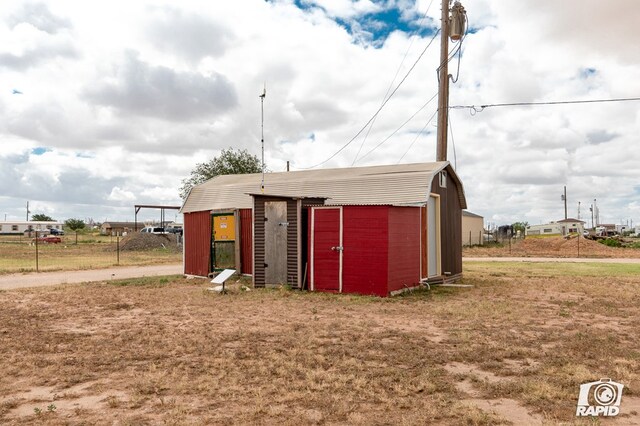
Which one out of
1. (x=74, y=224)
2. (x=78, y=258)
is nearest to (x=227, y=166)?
(x=78, y=258)

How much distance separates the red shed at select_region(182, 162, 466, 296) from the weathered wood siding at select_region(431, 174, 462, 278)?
35 millimetres

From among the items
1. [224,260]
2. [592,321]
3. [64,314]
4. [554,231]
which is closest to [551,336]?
[592,321]

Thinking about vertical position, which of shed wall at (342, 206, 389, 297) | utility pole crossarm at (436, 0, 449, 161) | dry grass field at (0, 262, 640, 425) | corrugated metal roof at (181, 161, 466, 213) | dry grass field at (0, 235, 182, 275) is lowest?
dry grass field at (0, 235, 182, 275)

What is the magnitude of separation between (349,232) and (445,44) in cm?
850

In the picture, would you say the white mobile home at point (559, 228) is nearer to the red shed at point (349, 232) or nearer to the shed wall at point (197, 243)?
the red shed at point (349, 232)

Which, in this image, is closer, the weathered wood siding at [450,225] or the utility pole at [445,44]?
the weathered wood siding at [450,225]

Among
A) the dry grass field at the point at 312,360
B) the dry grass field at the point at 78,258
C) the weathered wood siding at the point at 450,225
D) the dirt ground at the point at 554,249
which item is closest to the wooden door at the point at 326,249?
the dry grass field at the point at 312,360

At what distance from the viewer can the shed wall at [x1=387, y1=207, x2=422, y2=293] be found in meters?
13.6

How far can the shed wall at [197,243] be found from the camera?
59.8 feet

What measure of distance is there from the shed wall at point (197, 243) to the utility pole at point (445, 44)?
29.0 feet

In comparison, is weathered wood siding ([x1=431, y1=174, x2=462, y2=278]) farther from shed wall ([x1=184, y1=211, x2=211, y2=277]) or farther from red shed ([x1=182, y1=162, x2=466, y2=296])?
shed wall ([x1=184, y1=211, x2=211, y2=277])

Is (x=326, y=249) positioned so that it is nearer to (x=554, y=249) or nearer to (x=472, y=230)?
(x=554, y=249)

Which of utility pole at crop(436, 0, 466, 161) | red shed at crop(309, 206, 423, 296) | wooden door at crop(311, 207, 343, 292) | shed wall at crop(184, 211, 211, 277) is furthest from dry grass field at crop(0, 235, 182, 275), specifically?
utility pole at crop(436, 0, 466, 161)

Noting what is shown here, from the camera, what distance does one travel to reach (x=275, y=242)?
A: 1498 cm
